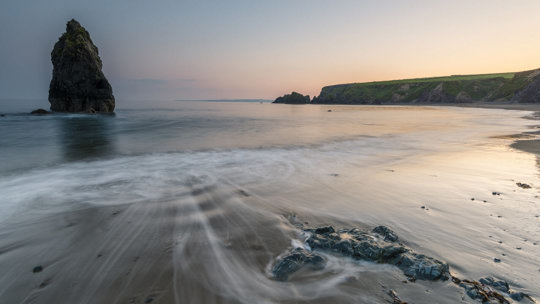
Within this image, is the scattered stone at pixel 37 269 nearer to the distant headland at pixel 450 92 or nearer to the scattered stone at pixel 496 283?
the scattered stone at pixel 496 283

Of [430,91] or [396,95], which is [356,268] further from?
[396,95]

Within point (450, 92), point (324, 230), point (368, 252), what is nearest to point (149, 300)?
point (324, 230)

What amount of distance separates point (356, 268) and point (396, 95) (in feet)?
395

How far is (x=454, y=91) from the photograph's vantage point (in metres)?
84.0

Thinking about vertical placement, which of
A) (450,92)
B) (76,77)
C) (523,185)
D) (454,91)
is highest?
(454,91)

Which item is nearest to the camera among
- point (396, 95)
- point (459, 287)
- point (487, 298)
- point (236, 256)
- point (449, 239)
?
point (487, 298)

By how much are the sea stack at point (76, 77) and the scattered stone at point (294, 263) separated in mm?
45750

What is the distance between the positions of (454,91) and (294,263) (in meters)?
107

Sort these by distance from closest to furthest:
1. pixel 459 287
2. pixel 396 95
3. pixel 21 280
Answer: pixel 459 287, pixel 21 280, pixel 396 95

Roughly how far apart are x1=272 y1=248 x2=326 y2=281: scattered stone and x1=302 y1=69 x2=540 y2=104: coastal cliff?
250ft

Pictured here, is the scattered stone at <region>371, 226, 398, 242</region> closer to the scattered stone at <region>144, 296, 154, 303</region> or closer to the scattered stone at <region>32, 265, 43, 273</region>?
the scattered stone at <region>144, 296, 154, 303</region>

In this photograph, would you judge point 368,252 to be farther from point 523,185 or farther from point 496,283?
point 523,185

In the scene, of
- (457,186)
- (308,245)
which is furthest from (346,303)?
(457,186)

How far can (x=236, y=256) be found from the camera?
9.12 ft
